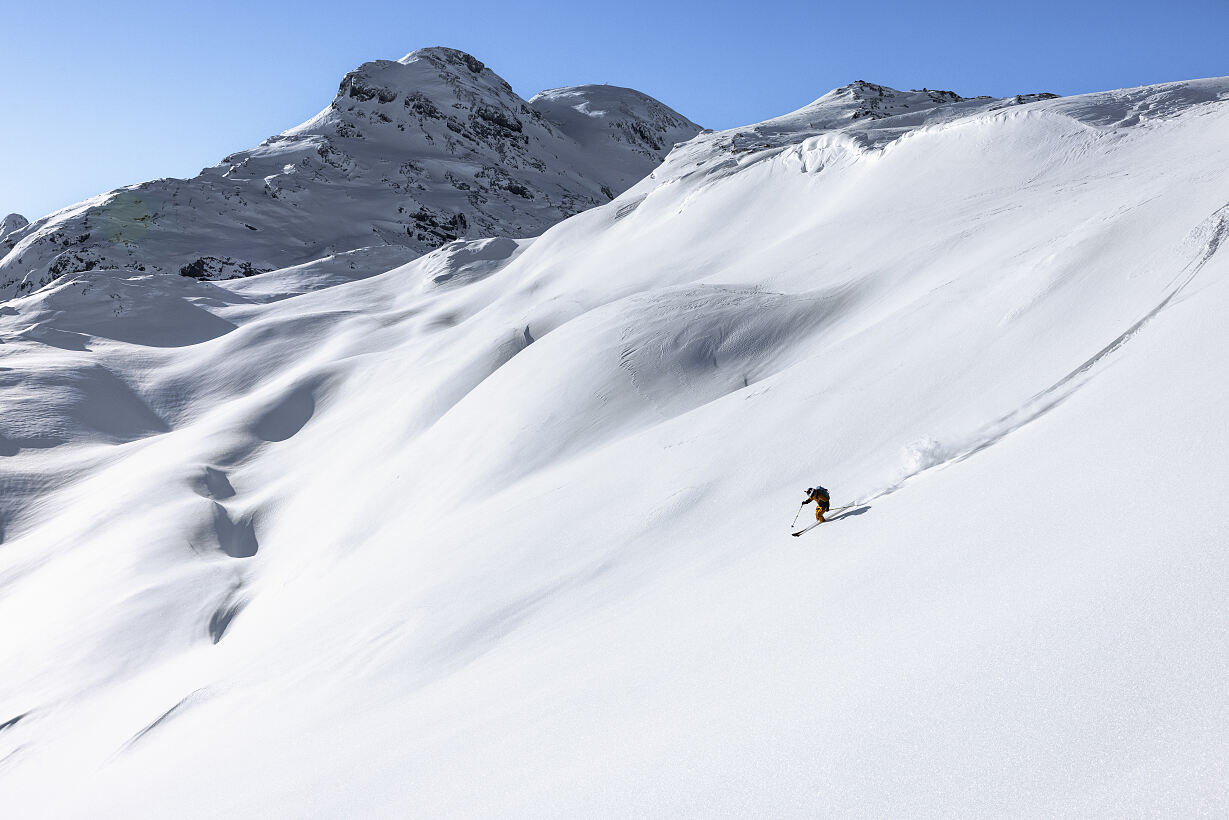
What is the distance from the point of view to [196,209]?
57219 millimetres

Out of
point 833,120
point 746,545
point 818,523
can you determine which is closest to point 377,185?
point 833,120

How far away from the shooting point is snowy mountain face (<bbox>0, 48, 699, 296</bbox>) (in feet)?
174

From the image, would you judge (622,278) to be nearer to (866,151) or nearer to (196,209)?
(866,151)

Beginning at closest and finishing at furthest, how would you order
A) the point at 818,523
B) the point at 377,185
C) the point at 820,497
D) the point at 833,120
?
1. the point at 820,497
2. the point at 818,523
3. the point at 833,120
4. the point at 377,185

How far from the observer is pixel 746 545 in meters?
6.33

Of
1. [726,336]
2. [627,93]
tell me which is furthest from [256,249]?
[627,93]

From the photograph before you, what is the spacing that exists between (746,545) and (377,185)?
6763 cm

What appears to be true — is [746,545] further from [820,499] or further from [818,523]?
[820,499]

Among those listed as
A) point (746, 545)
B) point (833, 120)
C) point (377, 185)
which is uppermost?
point (377, 185)

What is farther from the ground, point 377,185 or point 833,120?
point 377,185

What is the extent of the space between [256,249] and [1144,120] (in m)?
52.7

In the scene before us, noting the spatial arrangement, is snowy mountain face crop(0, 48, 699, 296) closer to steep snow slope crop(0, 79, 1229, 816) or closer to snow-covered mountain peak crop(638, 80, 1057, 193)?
snow-covered mountain peak crop(638, 80, 1057, 193)

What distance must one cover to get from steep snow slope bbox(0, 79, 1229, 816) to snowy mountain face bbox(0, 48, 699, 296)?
97.2 ft

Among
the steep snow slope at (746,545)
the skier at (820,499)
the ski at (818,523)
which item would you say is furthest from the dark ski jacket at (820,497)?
the steep snow slope at (746,545)
